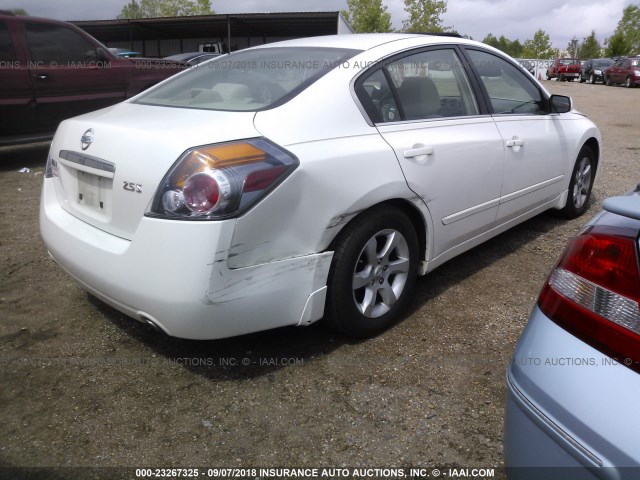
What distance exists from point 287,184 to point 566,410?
1336mm

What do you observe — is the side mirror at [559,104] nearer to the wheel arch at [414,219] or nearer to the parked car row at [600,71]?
the wheel arch at [414,219]

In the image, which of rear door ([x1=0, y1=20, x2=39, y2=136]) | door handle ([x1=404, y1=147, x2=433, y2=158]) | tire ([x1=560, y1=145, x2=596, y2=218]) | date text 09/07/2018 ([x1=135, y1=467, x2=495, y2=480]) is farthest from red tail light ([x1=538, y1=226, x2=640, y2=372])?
rear door ([x1=0, y1=20, x2=39, y2=136])

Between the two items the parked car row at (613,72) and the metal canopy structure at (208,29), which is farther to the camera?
the parked car row at (613,72)

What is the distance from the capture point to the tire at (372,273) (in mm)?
2582

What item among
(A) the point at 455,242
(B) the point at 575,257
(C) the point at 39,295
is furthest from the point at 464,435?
(C) the point at 39,295

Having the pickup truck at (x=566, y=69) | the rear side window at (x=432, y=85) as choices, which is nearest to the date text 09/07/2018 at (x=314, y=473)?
the rear side window at (x=432, y=85)

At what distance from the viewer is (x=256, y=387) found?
2.50 meters

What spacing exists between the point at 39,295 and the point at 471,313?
261cm

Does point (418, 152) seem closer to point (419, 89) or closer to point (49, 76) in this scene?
point (419, 89)

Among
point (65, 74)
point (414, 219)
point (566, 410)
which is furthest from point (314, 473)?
point (65, 74)

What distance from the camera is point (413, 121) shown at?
2953 mm

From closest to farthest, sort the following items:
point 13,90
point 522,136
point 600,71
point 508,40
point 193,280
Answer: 1. point 193,280
2. point 522,136
3. point 13,90
4. point 600,71
5. point 508,40

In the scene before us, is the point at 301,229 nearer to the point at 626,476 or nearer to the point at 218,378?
the point at 218,378

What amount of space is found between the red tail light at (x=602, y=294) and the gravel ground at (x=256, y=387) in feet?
2.88
